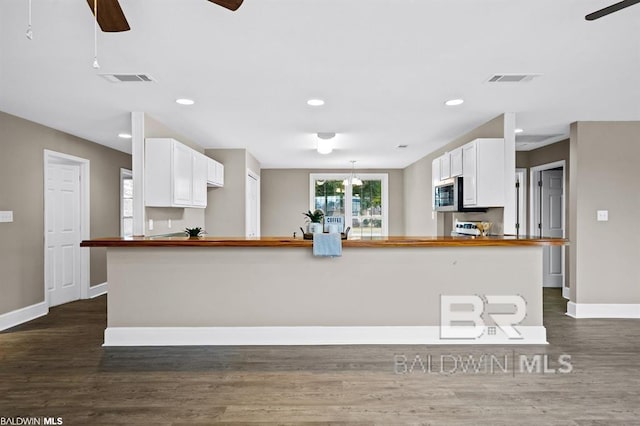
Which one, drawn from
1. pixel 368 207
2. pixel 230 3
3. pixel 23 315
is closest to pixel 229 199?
pixel 23 315

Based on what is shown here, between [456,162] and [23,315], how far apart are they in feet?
17.9

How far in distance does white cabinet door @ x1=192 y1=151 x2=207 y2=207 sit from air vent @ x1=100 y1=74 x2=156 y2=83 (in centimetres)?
158

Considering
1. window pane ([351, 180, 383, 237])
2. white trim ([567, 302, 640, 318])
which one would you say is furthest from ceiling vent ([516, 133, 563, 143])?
window pane ([351, 180, 383, 237])

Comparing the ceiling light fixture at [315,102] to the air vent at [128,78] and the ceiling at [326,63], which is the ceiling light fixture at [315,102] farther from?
the air vent at [128,78]

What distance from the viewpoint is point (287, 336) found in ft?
11.9

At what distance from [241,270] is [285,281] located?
1.39 feet

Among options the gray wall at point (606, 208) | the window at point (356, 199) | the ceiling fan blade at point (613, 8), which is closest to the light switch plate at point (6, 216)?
the ceiling fan blade at point (613, 8)

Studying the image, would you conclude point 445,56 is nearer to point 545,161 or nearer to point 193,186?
point 193,186

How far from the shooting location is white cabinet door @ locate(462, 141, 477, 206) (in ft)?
14.2

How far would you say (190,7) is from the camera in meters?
2.13

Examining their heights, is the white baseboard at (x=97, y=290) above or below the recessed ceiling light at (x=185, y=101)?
below

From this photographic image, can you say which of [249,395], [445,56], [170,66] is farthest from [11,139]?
[445,56]

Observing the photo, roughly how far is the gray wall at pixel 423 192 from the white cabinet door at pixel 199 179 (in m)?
3.58

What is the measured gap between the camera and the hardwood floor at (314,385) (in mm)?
2354
